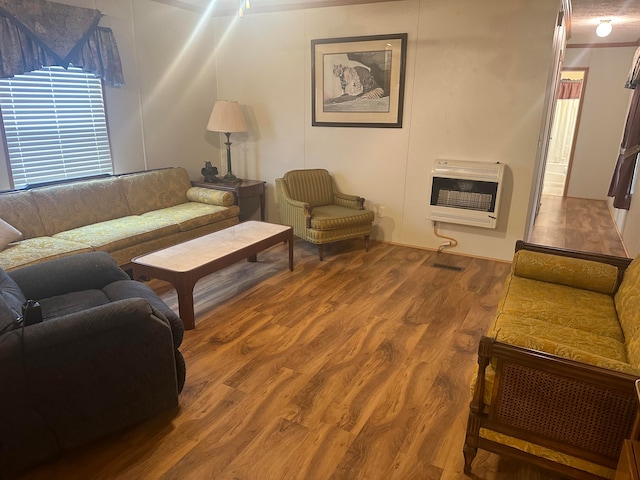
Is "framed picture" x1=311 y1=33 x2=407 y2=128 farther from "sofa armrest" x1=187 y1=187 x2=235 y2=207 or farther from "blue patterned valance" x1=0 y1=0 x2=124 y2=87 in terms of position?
"blue patterned valance" x1=0 y1=0 x2=124 y2=87

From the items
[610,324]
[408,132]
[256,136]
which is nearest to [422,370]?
[610,324]

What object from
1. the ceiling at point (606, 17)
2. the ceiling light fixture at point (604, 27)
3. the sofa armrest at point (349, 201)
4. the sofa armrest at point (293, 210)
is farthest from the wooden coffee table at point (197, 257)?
the ceiling light fixture at point (604, 27)

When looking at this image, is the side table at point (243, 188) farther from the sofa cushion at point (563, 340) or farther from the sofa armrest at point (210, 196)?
the sofa cushion at point (563, 340)

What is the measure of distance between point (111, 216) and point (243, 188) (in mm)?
1388

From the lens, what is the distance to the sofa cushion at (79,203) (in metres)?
3.58

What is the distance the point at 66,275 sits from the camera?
2480 millimetres

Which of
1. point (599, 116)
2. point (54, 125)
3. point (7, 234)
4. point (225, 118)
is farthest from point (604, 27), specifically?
point (7, 234)

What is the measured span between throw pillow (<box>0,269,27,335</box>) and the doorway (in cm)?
782

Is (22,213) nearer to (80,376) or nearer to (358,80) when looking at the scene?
(80,376)

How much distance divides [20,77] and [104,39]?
2.75 feet

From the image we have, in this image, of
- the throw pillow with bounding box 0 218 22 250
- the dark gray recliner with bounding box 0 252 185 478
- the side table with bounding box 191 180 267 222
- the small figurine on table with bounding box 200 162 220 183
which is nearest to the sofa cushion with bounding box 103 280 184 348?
the dark gray recliner with bounding box 0 252 185 478

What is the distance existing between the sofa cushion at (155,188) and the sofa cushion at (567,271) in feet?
11.1

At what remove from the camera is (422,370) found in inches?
101

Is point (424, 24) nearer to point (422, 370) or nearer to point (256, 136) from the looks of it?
point (256, 136)
